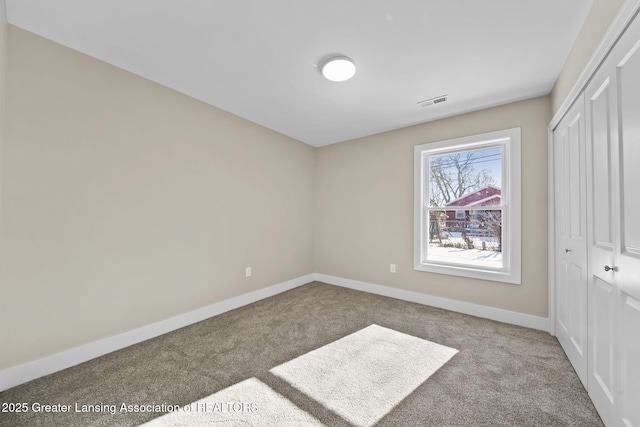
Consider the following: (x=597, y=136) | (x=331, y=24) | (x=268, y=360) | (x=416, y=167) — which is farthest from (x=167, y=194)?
(x=597, y=136)

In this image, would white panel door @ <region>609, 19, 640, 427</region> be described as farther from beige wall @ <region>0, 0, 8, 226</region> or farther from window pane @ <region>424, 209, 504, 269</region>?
beige wall @ <region>0, 0, 8, 226</region>

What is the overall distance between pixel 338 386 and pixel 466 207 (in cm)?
259

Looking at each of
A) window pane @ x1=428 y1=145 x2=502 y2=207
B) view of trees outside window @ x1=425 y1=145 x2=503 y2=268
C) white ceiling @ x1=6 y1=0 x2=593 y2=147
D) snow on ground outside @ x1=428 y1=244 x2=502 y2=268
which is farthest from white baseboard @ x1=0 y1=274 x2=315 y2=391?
window pane @ x1=428 y1=145 x2=502 y2=207

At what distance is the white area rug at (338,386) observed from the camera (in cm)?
147

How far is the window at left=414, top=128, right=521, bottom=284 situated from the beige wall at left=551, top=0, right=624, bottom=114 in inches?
28.3

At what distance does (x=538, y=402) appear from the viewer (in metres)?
1.59

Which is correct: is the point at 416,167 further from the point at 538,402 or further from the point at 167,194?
the point at 167,194

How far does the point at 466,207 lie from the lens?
124 inches

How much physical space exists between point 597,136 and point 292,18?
2043 millimetres

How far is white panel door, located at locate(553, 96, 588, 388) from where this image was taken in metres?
1.73

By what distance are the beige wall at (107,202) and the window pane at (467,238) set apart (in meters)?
Answer: 2.57

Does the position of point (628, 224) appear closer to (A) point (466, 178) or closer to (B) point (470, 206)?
(B) point (470, 206)

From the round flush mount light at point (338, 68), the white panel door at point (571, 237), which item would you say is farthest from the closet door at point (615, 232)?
the round flush mount light at point (338, 68)

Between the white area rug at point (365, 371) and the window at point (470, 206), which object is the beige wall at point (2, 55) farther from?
the window at point (470, 206)
